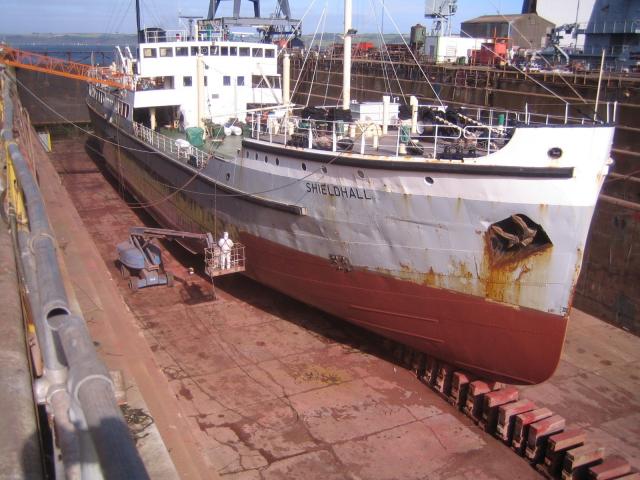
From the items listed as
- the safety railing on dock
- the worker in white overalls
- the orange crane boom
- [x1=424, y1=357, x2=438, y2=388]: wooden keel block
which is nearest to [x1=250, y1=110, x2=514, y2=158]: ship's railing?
the worker in white overalls

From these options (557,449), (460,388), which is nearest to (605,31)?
(460,388)

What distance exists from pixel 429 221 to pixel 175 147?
9.32 meters

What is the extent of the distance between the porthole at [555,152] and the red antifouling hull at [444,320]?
2432 millimetres

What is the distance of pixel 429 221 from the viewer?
9203 mm

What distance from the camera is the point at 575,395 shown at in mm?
10734

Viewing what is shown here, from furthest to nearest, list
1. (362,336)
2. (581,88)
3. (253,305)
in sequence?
(581,88)
(253,305)
(362,336)

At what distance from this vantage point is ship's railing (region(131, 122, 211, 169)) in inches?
553

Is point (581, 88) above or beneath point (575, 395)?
above

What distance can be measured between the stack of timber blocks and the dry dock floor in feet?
0.65

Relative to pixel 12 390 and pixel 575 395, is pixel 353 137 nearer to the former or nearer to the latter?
pixel 575 395

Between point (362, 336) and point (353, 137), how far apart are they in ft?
13.7

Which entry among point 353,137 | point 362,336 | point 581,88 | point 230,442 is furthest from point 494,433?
point 581,88

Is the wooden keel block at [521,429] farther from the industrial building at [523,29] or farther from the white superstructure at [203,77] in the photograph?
the industrial building at [523,29]

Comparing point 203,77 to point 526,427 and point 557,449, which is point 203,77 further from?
point 557,449
